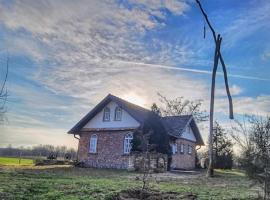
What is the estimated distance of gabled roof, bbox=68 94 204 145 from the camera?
27.3 m

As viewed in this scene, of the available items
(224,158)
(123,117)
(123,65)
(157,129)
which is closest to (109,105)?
(123,117)

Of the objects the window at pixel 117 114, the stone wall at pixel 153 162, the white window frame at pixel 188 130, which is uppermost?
the window at pixel 117 114

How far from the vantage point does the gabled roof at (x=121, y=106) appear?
27.3 m

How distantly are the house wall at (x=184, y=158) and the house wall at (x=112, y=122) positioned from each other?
567 centimetres

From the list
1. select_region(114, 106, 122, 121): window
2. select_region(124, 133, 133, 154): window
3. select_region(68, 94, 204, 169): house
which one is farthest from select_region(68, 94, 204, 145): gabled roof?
select_region(124, 133, 133, 154): window

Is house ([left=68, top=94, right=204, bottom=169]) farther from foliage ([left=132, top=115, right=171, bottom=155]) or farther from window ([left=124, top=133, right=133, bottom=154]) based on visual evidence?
foliage ([left=132, top=115, right=171, bottom=155])

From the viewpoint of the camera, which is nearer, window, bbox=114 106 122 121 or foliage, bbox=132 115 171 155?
foliage, bbox=132 115 171 155

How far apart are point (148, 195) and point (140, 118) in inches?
676

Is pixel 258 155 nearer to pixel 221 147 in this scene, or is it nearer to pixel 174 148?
pixel 174 148

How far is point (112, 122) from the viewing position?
96.4 feet

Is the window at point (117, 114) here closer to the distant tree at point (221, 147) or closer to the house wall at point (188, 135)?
the house wall at point (188, 135)

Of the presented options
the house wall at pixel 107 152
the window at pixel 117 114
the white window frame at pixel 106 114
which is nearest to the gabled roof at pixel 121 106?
the white window frame at pixel 106 114

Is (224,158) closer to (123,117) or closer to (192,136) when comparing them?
(192,136)

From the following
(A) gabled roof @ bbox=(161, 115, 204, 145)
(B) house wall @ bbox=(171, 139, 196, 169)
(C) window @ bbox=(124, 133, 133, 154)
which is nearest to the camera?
(C) window @ bbox=(124, 133, 133, 154)
